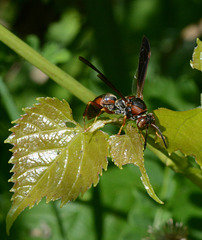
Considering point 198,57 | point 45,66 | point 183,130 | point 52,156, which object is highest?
point 198,57

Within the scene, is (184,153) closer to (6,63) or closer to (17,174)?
(17,174)

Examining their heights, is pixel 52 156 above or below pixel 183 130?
below

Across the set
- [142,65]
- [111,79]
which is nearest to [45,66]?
[142,65]

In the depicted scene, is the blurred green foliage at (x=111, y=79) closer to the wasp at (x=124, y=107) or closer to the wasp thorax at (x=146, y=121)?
the wasp at (x=124, y=107)

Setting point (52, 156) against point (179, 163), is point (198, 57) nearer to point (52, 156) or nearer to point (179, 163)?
point (179, 163)

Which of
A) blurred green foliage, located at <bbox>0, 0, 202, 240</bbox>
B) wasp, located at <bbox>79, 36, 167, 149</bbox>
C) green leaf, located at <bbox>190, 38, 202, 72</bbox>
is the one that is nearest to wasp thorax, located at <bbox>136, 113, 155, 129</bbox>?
wasp, located at <bbox>79, 36, 167, 149</bbox>

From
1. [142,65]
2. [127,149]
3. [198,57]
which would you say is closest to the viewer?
→ [127,149]

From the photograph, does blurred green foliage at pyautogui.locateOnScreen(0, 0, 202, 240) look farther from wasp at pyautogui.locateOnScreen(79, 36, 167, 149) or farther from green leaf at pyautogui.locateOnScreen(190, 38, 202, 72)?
green leaf at pyautogui.locateOnScreen(190, 38, 202, 72)

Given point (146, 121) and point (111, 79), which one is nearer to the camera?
point (146, 121)

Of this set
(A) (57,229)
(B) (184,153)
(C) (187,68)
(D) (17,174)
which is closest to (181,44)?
(C) (187,68)
